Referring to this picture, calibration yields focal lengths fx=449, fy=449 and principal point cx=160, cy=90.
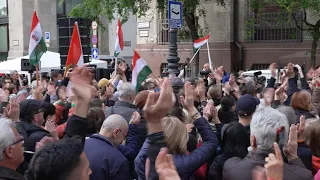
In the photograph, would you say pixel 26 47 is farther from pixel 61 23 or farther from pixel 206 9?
pixel 61 23

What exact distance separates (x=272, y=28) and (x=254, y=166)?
15.1 meters

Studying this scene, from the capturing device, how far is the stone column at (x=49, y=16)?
27.6m

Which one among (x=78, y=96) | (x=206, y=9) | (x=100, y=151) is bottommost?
(x=100, y=151)

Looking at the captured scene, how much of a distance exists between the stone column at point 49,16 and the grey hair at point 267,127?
25769mm

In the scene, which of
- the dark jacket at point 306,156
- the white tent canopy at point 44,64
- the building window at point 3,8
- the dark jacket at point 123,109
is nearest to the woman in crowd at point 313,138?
the dark jacket at point 306,156

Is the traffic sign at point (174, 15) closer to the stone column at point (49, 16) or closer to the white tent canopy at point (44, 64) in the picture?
the white tent canopy at point (44, 64)

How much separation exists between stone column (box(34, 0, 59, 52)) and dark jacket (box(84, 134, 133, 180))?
24921mm

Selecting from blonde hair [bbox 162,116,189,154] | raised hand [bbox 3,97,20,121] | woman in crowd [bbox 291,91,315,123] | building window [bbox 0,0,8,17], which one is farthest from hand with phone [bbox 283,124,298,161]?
building window [bbox 0,0,8,17]

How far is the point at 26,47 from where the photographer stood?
26781mm

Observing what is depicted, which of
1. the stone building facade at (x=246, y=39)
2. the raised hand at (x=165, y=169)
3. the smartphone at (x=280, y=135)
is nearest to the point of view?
the raised hand at (x=165, y=169)

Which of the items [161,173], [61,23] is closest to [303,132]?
[161,173]

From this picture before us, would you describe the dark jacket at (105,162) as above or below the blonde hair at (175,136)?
below

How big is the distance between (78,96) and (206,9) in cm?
1548

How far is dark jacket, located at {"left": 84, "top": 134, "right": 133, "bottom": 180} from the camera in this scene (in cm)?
385
